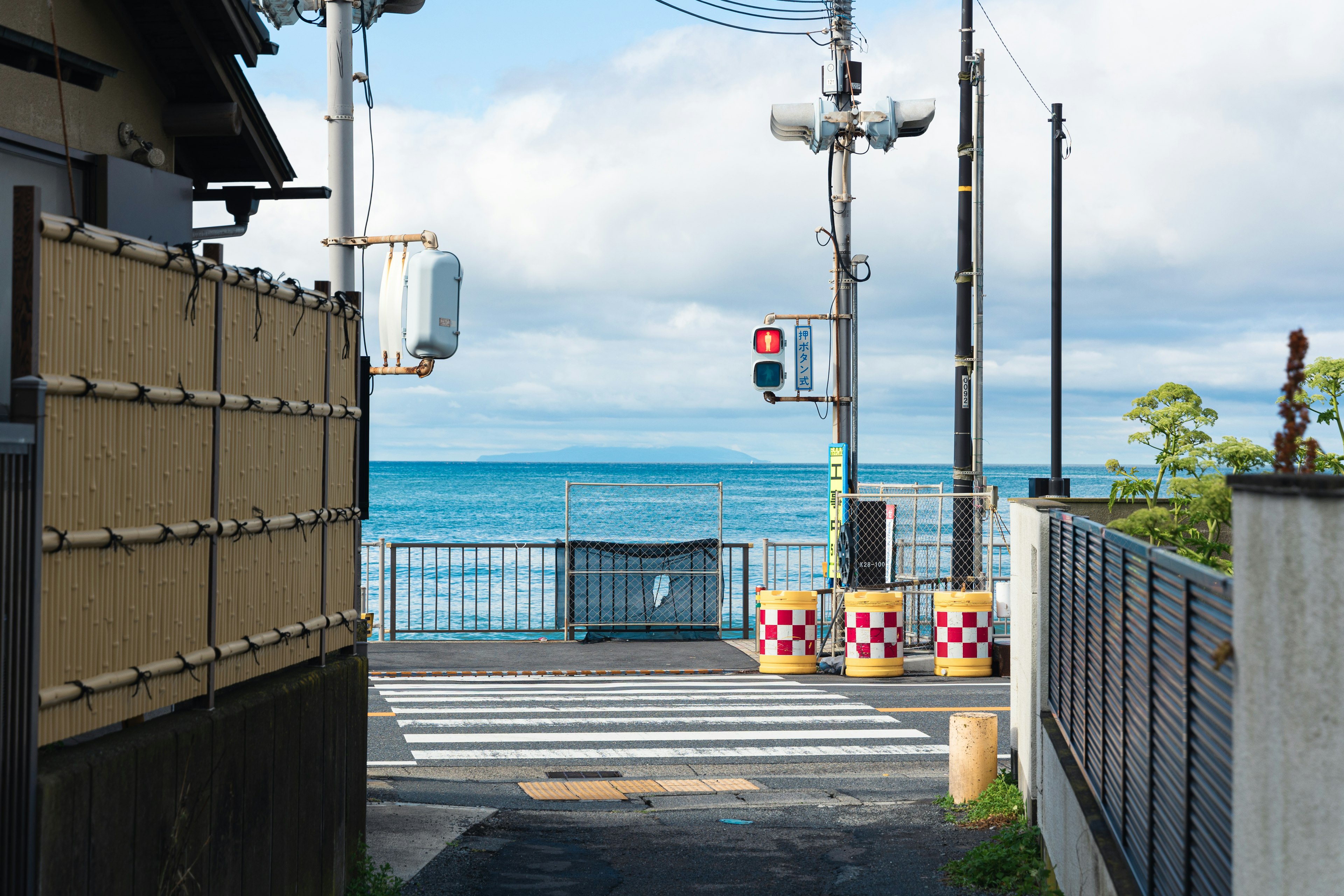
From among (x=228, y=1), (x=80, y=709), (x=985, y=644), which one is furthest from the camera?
(x=985, y=644)

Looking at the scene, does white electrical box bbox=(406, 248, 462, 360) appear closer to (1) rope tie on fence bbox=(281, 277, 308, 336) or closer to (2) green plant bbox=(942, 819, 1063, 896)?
(1) rope tie on fence bbox=(281, 277, 308, 336)

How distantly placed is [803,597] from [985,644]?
237 cm

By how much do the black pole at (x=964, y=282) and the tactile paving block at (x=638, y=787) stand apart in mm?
11911

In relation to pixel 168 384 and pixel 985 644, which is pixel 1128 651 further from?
pixel 985 644

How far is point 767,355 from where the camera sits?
16562 mm

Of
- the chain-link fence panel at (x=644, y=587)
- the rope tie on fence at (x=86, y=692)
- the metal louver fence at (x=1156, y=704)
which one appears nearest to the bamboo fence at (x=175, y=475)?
the rope tie on fence at (x=86, y=692)

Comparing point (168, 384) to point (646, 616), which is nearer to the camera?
point (168, 384)

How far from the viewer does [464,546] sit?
1925 centimetres

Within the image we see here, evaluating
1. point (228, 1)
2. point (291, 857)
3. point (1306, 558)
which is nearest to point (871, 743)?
point (291, 857)

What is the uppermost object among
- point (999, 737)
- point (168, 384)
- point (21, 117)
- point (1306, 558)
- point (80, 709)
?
point (21, 117)

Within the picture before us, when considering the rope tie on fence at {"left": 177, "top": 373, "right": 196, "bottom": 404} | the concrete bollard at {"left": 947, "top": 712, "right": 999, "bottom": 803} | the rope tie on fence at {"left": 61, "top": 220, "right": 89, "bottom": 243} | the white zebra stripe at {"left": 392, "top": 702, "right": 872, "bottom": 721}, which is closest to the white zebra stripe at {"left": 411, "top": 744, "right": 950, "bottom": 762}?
the white zebra stripe at {"left": 392, "top": 702, "right": 872, "bottom": 721}

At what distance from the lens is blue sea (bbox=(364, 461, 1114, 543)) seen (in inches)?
3019

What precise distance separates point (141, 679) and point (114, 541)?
58 centimetres

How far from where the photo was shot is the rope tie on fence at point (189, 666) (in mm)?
5035
